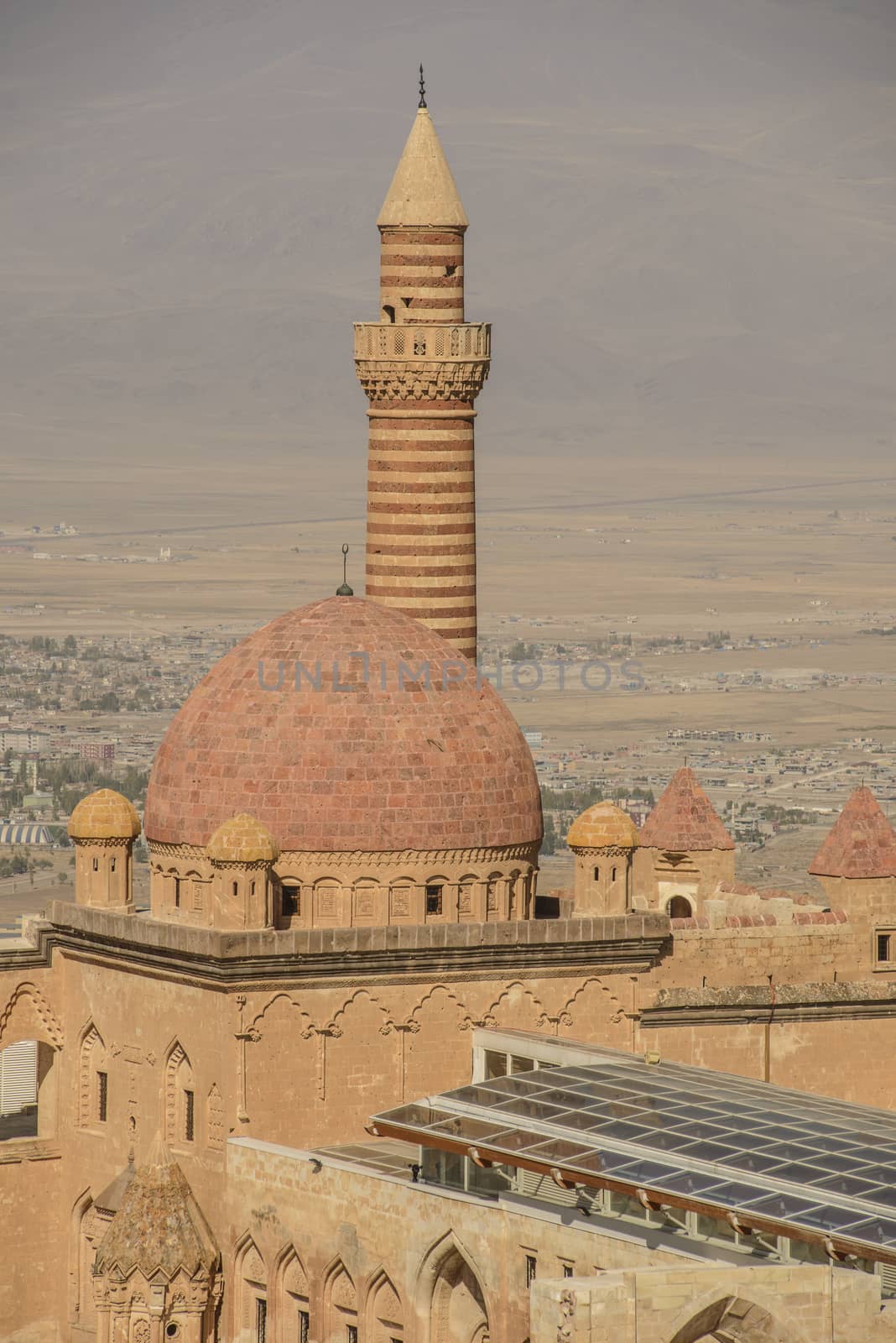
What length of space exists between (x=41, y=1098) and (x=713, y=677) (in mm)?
135271

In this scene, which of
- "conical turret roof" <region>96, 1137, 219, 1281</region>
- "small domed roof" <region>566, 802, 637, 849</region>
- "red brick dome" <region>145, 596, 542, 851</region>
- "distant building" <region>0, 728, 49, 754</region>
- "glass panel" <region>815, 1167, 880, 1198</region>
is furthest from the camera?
"distant building" <region>0, 728, 49, 754</region>

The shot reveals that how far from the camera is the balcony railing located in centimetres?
5422

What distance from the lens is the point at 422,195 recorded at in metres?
54.3

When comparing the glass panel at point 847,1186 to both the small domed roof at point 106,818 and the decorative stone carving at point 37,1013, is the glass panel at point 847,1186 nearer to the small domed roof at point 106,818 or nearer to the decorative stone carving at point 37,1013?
the small domed roof at point 106,818

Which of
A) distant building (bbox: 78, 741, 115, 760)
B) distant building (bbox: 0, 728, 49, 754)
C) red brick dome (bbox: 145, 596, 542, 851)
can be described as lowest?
red brick dome (bbox: 145, 596, 542, 851)

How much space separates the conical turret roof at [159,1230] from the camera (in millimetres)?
43625

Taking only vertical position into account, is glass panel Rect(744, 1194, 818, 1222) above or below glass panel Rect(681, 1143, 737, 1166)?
below

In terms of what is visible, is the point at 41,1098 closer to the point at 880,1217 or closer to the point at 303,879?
the point at 303,879

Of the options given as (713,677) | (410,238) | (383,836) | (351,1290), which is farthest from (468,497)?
(713,677)

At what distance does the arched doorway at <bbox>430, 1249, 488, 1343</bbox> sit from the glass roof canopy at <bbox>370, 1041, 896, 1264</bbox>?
1.58 metres

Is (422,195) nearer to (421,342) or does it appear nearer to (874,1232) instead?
(421,342)

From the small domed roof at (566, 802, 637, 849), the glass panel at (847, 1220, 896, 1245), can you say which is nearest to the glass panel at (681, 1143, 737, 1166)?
the glass panel at (847, 1220, 896, 1245)

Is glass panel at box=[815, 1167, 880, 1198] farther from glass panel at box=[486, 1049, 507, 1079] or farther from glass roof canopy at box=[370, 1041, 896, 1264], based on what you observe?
glass panel at box=[486, 1049, 507, 1079]

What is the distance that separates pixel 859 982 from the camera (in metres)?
49.4
